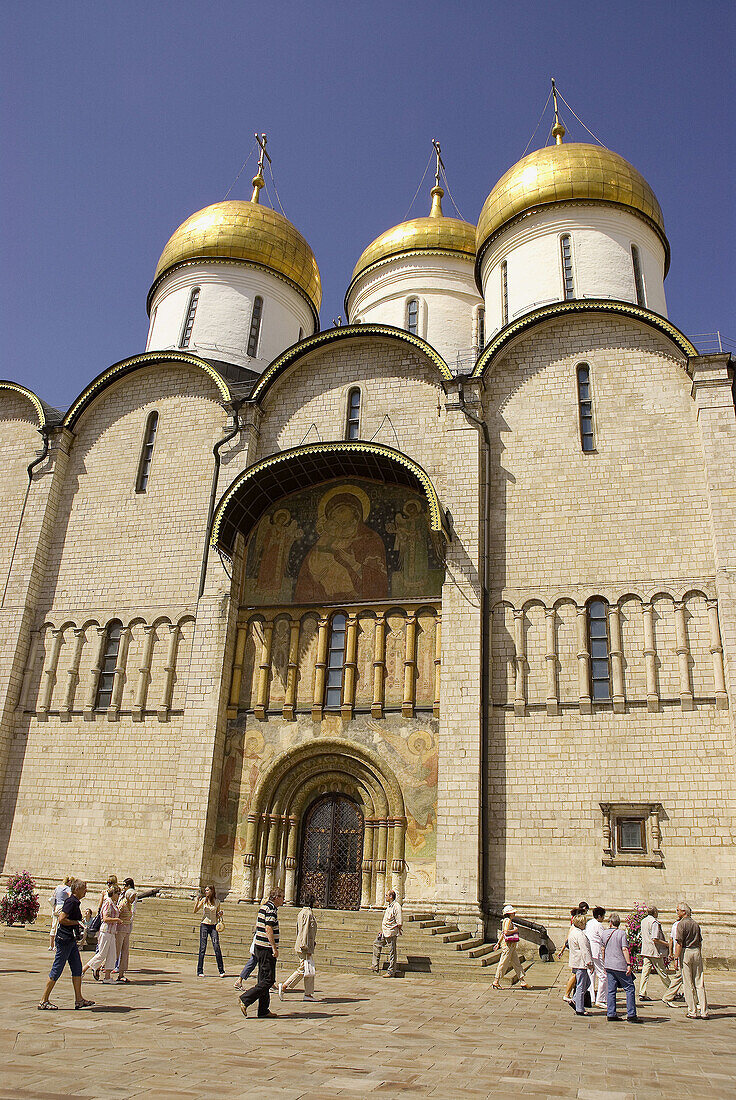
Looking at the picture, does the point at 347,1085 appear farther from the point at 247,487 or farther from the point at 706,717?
the point at 247,487

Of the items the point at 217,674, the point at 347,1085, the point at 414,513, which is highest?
the point at 414,513

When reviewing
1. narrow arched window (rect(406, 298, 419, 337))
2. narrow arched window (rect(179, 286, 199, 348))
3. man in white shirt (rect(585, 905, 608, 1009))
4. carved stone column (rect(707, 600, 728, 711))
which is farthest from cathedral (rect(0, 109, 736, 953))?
man in white shirt (rect(585, 905, 608, 1009))

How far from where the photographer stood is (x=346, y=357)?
17281 mm

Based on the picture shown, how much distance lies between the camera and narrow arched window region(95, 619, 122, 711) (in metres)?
15.8

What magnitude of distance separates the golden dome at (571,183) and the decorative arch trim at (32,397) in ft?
35.4

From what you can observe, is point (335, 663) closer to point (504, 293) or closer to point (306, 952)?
point (306, 952)

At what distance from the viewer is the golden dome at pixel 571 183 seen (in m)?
18.0

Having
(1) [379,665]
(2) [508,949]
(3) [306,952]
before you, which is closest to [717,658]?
(1) [379,665]

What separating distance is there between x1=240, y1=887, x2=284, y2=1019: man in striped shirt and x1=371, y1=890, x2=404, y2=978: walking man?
109 inches

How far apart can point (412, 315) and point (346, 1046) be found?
733 inches

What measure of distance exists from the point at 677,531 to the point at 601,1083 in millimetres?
10141

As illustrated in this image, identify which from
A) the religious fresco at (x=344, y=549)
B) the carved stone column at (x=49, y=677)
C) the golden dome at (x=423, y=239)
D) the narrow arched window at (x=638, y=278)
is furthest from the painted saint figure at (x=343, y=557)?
the golden dome at (x=423, y=239)

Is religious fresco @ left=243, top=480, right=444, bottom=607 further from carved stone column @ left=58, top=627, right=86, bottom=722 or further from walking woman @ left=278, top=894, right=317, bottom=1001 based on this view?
walking woman @ left=278, top=894, right=317, bottom=1001

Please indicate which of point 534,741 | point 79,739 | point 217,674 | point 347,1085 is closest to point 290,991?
point 347,1085
